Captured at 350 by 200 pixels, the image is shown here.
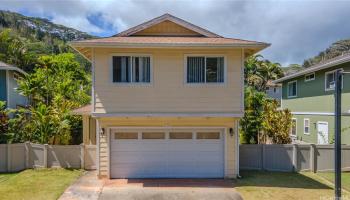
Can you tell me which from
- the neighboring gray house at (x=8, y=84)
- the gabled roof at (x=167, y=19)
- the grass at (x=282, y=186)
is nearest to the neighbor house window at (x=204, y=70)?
the gabled roof at (x=167, y=19)

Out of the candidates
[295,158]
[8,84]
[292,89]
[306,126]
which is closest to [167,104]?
[295,158]

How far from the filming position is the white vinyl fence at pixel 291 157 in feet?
42.6

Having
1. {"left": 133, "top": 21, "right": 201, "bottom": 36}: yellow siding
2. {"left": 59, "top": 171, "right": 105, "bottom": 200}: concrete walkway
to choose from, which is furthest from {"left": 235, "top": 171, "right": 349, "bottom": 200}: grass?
{"left": 133, "top": 21, "right": 201, "bottom": 36}: yellow siding

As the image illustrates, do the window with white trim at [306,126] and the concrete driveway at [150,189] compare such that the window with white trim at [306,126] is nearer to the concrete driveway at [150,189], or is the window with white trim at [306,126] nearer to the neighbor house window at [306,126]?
the neighbor house window at [306,126]

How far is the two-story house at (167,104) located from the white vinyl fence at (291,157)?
1.81m

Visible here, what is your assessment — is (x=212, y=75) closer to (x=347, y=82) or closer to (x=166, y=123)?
(x=166, y=123)

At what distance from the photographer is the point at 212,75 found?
1121 centimetres

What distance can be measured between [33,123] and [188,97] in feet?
26.1

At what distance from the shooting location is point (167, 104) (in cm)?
1109

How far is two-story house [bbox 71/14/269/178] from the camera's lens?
1094 centimetres

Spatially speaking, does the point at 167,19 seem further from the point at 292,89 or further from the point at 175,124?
the point at 292,89

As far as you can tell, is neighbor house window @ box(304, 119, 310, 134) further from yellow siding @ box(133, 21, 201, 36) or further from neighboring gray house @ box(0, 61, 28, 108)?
neighboring gray house @ box(0, 61, 28, 108)

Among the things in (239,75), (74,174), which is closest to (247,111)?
(239,75)

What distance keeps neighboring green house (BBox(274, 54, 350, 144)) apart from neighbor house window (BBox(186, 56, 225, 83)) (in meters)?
8.39
